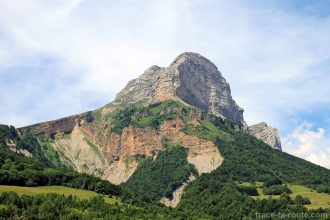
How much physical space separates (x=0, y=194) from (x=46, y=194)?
2130 centimetres

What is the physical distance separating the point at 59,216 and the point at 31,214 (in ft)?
30.2

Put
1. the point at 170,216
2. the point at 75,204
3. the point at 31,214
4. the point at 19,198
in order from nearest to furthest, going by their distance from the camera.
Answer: the point at 31,214
the point at 19,198
the point at 75,204
the point at 170,216

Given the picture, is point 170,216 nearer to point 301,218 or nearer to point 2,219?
point 301,218

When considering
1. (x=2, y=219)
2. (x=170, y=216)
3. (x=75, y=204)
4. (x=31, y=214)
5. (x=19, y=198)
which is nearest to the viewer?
(x=2, y=219)

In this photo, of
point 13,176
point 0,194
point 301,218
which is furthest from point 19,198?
point 301,218

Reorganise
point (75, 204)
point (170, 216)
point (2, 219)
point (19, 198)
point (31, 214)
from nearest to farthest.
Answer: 1. point (2, 219)
2. point (31, 214)
3. point (19, 198)
4. point (75, 204)
5. point (170, 216)

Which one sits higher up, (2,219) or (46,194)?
(46,194)

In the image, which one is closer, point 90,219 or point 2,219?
point 2,219

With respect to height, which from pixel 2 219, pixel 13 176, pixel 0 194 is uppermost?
pixel 13 176

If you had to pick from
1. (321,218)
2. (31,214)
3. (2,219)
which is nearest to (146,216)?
(31,214)

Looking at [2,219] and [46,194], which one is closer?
[2,219]

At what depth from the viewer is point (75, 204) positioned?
175500 mm

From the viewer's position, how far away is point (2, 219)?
14100cm

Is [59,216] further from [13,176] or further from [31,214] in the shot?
[13,176]
